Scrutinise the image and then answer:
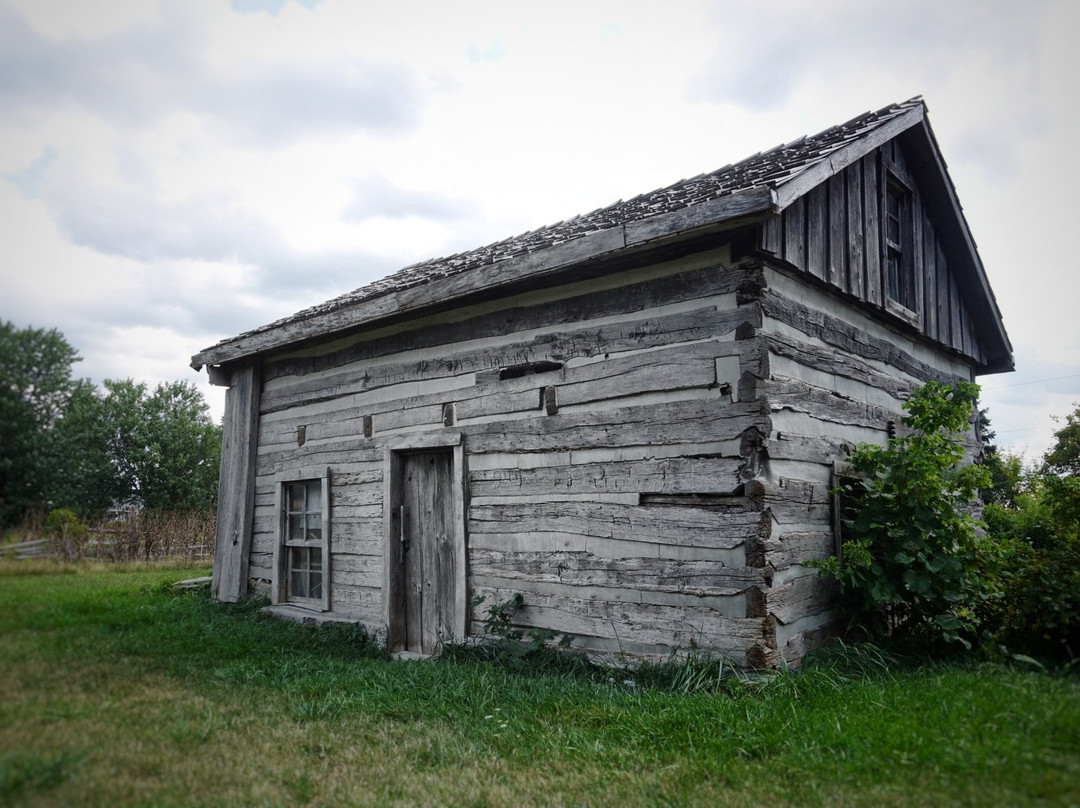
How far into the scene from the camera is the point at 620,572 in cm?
593

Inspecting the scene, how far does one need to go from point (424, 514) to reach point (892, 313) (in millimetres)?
5345

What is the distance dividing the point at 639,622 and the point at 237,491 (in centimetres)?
576

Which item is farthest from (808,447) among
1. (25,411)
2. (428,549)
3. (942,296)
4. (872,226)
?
(25,411)

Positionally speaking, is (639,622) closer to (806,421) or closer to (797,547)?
(797,547)

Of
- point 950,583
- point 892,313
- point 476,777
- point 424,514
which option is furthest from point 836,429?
point 476,777

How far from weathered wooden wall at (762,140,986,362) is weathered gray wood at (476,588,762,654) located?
9.29 ft

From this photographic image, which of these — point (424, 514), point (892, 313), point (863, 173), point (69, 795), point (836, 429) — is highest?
point (863, 173)

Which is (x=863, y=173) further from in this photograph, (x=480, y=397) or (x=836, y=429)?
(x=480, y=397)

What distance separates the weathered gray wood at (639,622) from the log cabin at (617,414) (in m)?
0.02

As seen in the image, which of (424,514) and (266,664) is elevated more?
(424,514)

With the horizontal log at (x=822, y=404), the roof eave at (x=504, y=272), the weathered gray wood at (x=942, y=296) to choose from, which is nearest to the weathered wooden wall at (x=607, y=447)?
the horizontal log at (x=822, y=404)

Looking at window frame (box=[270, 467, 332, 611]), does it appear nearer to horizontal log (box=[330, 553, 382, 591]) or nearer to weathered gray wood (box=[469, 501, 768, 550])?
horizontal log (box=[330, 553, 382, 591])

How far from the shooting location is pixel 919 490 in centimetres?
615

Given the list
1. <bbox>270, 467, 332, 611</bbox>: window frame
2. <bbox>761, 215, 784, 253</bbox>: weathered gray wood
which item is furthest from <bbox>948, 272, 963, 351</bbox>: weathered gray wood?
<bbox>270, 467, 332, 611</bbox>: window frame
